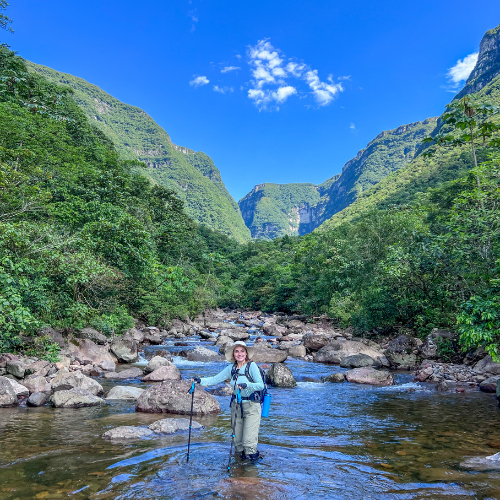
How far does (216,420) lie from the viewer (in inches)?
313

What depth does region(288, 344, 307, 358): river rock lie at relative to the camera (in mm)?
18233

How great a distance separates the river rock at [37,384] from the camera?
9.23 m

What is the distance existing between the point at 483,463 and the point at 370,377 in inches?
288

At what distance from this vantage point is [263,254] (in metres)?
69.5

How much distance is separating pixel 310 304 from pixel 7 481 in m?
34.8

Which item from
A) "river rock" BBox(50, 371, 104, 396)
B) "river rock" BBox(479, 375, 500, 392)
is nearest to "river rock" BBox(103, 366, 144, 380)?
"river rock" BBox(50, 371, 104, 396)

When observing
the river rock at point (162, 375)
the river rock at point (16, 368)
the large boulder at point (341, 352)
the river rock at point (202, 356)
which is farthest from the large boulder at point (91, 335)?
the large boulder at point (341, 352)

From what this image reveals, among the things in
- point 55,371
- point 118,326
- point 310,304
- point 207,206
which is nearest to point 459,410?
point 55,371

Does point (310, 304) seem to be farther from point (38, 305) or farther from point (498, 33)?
point (498, 33)

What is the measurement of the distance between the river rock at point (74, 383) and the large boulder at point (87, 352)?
3.17 m

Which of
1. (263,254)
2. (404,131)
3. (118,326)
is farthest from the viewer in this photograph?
(404,131)

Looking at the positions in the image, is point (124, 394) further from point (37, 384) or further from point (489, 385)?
point (489, 385)

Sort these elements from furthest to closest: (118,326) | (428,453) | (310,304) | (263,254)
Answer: (263,254)
(310,304)
(118,326)
(428,453)

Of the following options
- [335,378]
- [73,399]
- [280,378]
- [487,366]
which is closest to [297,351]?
[335,378]
